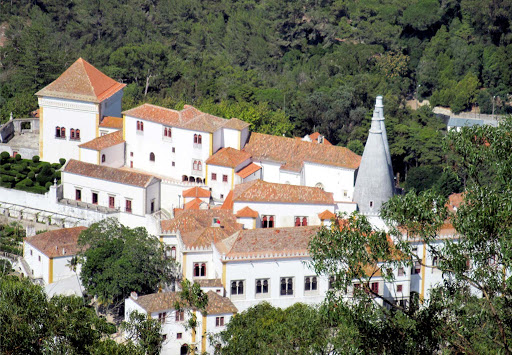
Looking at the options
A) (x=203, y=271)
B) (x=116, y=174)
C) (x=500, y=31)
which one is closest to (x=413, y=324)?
(x=203, y=271)

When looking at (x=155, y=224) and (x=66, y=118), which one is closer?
(x=155, y=224)

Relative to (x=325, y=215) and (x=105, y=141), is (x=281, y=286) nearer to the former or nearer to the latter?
(x=325, y=215)

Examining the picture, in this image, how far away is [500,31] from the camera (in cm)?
9200

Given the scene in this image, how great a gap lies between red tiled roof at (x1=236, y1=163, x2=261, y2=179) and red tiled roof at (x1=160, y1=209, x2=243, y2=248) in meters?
3.87

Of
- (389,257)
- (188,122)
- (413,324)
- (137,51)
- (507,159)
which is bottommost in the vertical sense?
(413,324)

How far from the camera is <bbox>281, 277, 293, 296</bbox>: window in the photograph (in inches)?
1865

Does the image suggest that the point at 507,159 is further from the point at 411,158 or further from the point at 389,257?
the point at 411,158

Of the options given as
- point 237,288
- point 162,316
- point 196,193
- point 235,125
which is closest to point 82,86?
point 235,125

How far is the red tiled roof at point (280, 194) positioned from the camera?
51906 millimetres

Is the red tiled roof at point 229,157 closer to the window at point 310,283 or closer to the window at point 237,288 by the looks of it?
the window at point 237,288

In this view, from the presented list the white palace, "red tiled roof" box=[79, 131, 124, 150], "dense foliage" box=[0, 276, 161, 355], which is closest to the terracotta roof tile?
the white palace

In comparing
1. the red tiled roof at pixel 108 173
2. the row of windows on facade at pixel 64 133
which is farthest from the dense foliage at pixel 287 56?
the red tiled roof at pixel 108 173

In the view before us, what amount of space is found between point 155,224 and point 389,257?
23.5 m

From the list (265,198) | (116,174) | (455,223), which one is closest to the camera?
(455,223)
